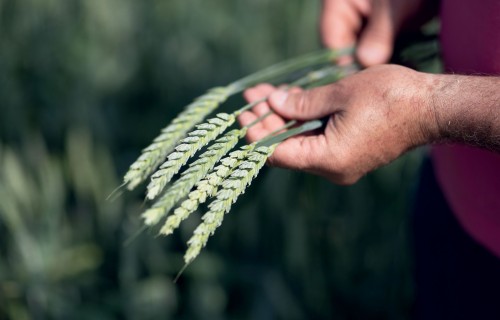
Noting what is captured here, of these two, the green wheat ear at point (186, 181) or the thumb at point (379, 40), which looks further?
the thumb at point (379, 40)

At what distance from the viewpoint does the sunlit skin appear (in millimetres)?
788

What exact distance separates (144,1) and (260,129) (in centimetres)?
117

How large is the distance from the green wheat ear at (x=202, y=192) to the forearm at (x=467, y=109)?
0.72 ft

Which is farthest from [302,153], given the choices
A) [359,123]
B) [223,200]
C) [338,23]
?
[338,23]

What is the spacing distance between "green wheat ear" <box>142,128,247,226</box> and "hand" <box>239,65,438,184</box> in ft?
0.45

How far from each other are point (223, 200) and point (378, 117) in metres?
0.23

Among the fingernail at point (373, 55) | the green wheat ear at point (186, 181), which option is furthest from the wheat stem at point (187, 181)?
the fingernail at point (373, 55)

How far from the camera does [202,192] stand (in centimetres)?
69

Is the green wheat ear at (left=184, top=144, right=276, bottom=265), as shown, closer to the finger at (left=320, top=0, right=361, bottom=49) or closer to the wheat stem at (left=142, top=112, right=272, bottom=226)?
the wheat stem at (left=142, top=112, right=272, bottom=226)

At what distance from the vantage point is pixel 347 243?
5.10 feet

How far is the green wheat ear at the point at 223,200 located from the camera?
669 millimetres

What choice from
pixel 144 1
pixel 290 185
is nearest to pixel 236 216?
pixel 290 185

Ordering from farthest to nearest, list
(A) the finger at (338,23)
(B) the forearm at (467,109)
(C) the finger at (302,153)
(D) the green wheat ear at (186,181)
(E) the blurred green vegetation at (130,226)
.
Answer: (E) the blurred green vegetation at (130,226), (A) the finger at (338,23), (C) the finger at (302,153), (B) the forearm at (467,109), (D) the green wheat ear at (186,181)

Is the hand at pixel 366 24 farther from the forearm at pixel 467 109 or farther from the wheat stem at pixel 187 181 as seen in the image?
the wheat stem at pixel 187 181
